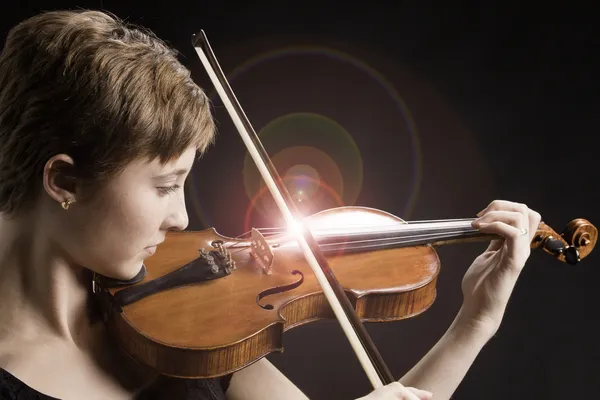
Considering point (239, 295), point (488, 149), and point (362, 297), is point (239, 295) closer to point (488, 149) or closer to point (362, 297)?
point (362, 297)

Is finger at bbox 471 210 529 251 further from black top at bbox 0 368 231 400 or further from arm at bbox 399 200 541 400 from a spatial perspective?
black top at bbox 0 368 231 400

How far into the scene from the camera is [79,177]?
642 mm

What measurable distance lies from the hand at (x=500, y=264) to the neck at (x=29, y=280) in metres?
0.62

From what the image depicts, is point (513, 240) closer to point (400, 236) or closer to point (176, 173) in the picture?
point (400, 236)

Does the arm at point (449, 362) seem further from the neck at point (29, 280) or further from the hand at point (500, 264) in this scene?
the neck at point (29, 280)

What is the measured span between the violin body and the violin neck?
1 centimetres

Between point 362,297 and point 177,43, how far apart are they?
2.35ft

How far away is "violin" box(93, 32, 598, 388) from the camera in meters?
0.69

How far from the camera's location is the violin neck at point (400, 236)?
0.97m

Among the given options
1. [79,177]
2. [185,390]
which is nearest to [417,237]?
[185,390]

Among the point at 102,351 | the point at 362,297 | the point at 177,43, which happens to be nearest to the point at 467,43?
the point at 177,43

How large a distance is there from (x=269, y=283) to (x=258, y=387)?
0.19m

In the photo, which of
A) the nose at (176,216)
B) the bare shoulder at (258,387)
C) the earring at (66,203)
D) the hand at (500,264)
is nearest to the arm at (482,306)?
the hand at (500,264)

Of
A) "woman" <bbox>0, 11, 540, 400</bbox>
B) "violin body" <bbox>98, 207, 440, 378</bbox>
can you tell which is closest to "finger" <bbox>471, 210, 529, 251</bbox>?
"violin body" <bbox>98, 207, 440, 378</bbox>
